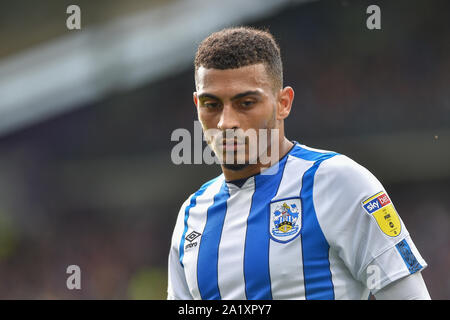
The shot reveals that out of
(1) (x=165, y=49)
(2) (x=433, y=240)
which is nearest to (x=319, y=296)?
(2) (x=433, y=240)

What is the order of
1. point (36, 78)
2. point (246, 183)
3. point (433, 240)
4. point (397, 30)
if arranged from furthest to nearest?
point (36, 78) < point (397, 30) < point (433, 240) < point (246, 183)

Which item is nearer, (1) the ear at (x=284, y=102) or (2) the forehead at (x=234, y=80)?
(2) the forehead at (x=234, y=80)

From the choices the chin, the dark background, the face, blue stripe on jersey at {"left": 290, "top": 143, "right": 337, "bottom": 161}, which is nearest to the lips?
the face

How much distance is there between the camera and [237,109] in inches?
81.5

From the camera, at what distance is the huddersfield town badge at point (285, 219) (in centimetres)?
199

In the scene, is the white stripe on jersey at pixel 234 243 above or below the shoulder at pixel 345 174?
below

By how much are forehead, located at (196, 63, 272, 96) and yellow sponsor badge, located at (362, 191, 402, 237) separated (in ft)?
1.85

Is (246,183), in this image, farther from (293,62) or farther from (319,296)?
(293,62)

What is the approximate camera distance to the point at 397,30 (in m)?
7.41

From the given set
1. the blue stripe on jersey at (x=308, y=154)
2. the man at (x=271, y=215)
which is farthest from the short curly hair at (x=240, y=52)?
the blue stripe on jersey at (x=308, y=154)

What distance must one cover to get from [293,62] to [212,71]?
227 inches

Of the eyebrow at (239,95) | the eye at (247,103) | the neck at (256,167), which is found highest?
the eyebrow at (239,95)

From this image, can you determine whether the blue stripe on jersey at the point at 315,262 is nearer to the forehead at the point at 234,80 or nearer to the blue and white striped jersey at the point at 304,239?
the blue and white striped jersey at the point at 304,239

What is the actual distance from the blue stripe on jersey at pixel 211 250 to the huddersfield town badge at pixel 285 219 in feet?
0.79
